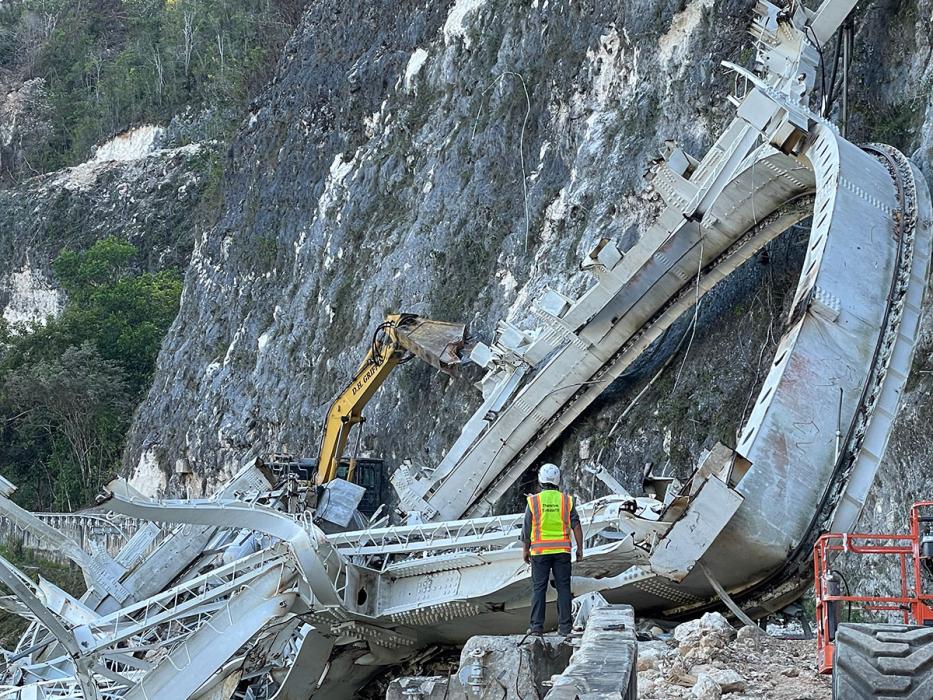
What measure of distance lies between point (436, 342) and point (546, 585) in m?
12.5

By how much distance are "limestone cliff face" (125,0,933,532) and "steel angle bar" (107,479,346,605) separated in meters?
5.45

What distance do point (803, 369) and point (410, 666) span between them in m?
6.80

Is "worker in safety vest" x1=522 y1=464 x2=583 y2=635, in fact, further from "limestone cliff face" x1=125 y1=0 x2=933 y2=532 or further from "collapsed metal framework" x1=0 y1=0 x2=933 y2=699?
"limestone cliff face" x1=125 y1=0 x2=933 y2=532

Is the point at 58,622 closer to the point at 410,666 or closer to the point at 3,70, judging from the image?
the point at 410,666

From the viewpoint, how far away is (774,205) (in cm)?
1748

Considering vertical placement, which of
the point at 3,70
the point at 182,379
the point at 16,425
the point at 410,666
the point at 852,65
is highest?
the point at 852,65

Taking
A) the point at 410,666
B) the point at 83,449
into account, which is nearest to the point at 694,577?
the point at 410,666

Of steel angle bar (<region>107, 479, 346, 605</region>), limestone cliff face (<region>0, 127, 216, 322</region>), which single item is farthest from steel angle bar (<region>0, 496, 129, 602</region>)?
limestone cliff face (<region>0, 127, 216, 322</region>)

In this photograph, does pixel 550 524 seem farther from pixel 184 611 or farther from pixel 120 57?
pixel 120 57

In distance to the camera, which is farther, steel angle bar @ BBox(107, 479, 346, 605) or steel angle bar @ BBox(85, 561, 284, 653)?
steel angle bar @ BBox(85, 561, 284, 653)

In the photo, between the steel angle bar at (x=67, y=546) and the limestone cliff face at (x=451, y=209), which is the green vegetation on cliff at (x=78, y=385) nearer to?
the limestone cliff face at (x=451, y=209)

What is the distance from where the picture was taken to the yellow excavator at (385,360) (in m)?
23.0

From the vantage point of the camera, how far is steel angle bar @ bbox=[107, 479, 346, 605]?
49.9 ft

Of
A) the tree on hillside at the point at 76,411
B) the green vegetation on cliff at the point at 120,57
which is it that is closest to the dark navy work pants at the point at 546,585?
the tree on hillside at the point at 76,411
